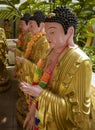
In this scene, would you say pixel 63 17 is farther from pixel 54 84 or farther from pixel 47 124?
pixel 47 124

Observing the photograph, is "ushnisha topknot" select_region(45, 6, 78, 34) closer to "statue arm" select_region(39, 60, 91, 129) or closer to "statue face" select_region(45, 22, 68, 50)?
"statue face" select_region(45, 22, 68, 50)

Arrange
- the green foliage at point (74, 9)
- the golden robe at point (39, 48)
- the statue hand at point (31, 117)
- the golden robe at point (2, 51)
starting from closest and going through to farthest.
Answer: the statue hand at point (31, 117), the golden robe at point (39, 48), the green foliage at point (74, 9), the golden robe at point (2, 51)

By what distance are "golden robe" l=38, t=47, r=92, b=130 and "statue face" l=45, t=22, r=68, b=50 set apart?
0.05 metres

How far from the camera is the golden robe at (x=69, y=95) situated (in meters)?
1.07

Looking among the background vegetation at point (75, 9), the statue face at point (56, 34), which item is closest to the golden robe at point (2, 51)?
the background vegetation at point (75, 9)

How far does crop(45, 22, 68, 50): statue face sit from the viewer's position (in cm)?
112

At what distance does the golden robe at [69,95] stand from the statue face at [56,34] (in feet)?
0.16

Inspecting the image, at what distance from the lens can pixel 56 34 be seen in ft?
3.70

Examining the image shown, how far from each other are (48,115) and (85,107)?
0.18 metres

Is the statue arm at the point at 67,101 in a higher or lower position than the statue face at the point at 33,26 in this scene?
lower

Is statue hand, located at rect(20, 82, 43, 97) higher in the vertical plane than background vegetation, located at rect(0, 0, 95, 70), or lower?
lower

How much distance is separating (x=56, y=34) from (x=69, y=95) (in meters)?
0.29

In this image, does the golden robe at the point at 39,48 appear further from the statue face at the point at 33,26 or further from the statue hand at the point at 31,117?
the statue hand at the point at 31,117

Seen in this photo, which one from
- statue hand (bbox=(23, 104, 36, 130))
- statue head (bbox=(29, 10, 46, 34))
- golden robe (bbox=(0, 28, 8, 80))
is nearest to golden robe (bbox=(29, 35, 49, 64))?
statue head (bbox=(29, 10, 46, 34))
